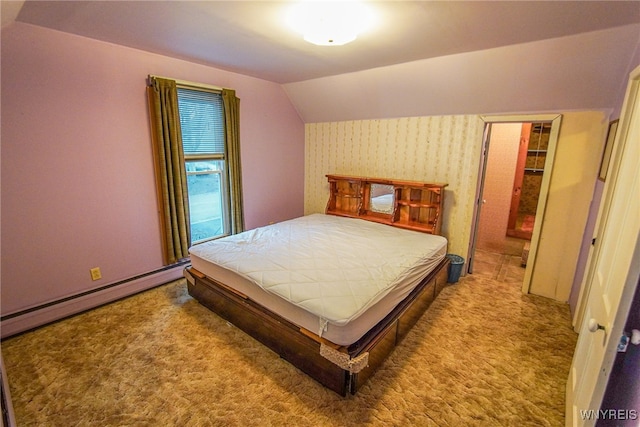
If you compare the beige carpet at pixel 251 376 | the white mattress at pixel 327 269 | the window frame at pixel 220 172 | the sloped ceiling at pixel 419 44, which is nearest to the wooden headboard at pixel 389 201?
the white mattress at pixel 327 269

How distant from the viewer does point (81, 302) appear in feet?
8.87

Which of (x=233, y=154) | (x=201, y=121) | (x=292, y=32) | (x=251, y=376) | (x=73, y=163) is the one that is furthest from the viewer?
(x=233, y=154)

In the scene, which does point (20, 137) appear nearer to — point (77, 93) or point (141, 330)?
point (77, 93)

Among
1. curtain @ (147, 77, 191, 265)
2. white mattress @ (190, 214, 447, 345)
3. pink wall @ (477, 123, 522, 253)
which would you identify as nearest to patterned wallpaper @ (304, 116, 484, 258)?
white mattress @ (190, 214, 447, 345)

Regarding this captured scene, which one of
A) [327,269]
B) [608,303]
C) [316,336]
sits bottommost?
[316,336]

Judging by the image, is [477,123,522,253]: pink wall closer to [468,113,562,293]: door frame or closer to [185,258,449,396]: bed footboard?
[468,113,562,293]: door frame

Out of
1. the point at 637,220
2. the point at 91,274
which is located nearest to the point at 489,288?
the point at 637,220

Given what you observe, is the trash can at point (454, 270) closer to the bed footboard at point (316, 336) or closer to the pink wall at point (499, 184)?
the bed footboard at point (316, 336)

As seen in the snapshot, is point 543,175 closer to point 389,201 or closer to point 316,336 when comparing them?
point 389,201

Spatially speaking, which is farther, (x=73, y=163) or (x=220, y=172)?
(x=220, y=172)

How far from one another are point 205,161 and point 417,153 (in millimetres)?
2643

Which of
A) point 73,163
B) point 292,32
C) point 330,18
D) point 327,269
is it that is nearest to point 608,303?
point 327,269

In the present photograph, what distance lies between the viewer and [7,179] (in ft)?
7.32

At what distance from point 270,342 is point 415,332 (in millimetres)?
1224
